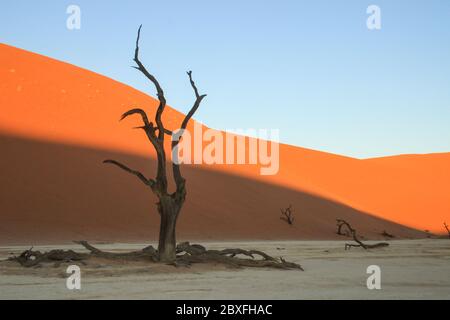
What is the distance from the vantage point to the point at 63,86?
49250mm

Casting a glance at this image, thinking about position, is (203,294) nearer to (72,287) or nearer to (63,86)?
(72,287)

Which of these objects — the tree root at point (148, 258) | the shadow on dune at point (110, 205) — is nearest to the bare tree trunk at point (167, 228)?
the tree root at point (148, 258)

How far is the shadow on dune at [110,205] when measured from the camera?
3015 cm

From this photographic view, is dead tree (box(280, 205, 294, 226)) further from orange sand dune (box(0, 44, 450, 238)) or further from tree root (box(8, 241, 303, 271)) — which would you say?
tree root (box(8, 241, 303, 271))

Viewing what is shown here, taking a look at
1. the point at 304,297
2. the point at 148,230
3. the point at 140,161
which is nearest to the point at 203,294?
the point at 304,297

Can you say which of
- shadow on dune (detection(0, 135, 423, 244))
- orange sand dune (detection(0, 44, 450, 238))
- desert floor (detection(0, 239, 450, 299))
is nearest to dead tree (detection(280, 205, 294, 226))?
shadow on dune (detection(0, 135, 423, 244))

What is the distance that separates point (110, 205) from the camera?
34.2 meters

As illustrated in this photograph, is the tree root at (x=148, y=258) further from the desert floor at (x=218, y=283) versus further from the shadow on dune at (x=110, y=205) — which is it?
the shadow on dune at (x=110, y=205)

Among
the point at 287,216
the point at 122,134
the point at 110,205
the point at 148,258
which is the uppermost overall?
the point at 122,134

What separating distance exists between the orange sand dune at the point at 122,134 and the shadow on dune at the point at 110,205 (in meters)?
1.04

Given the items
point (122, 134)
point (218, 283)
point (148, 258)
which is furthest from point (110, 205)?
point (218, 283)

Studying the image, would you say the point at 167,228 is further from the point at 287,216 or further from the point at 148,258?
the point at 287,216

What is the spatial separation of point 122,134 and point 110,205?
12819 millimetres

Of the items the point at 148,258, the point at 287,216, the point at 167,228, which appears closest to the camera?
the point at 167,228
